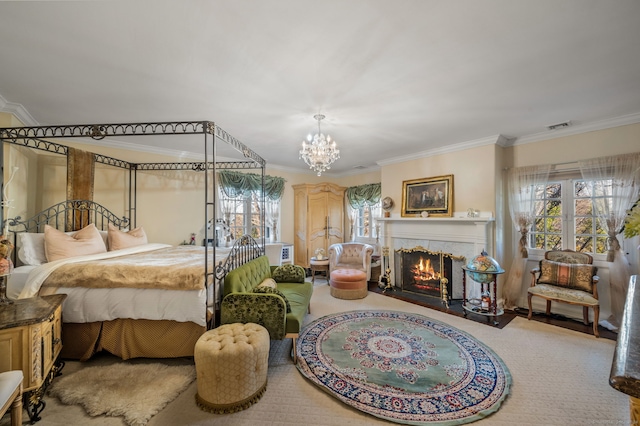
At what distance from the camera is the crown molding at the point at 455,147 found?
4031 millimetres

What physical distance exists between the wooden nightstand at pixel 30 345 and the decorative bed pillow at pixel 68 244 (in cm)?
96

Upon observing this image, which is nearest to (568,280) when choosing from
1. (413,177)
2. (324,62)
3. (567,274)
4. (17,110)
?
(567,274)

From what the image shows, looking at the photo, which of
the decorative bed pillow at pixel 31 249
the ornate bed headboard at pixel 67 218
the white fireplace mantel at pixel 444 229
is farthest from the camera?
the white fireplace mantel at pixel 444 229

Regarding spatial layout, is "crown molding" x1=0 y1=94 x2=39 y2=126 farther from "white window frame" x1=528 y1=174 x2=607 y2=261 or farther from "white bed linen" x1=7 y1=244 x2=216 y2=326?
"white window frame" x1=528 y1=174 x2=607 y2=261

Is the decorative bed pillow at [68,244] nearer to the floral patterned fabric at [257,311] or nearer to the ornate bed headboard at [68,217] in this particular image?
the ornate bed headboard at [68,217]

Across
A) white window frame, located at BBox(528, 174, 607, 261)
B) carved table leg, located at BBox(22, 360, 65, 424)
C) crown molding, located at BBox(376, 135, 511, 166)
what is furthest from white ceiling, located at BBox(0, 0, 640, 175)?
carved table leg, located at BBox(22, 360, 65, 424)

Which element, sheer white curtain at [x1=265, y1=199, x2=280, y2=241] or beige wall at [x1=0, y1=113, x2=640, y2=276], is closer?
beige wall at [x1=0, y1=113, x2=640, y2=276]

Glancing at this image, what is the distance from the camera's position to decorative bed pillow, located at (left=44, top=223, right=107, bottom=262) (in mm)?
2809

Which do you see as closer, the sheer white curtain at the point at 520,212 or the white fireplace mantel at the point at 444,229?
the sheer white curtain at the point at 520,212

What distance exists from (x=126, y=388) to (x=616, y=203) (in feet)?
19.6

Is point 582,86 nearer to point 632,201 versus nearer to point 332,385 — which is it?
point 632,201

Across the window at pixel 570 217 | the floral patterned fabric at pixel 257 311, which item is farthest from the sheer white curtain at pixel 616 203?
the floral patterned fabric at pixel 257 311

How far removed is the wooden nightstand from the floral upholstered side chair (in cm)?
529

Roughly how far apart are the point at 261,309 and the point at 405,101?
2.70 metres
